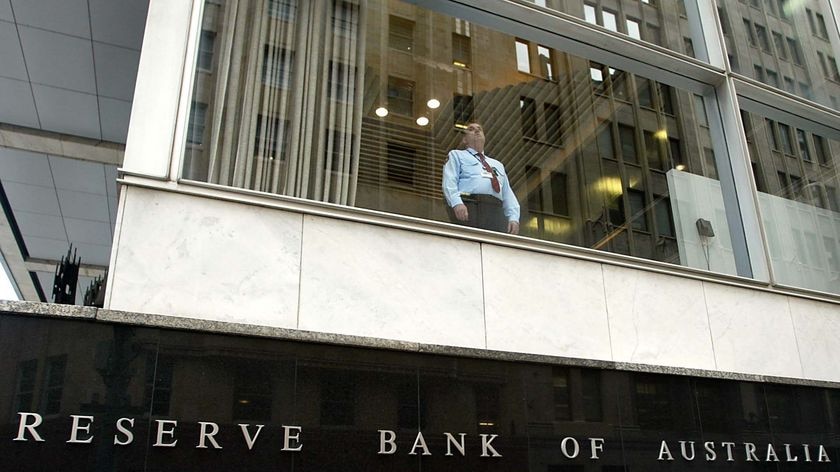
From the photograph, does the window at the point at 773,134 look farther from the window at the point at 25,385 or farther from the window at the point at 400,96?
the window at the point at 25,385

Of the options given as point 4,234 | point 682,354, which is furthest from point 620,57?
point 4,234

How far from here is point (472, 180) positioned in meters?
8.47

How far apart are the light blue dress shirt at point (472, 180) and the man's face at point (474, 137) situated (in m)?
0.08

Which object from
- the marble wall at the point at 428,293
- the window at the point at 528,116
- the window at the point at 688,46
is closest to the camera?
the marble wall at the point at 428,293

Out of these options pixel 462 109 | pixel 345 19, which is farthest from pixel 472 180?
pixel 345 19

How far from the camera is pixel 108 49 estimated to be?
11.5 m

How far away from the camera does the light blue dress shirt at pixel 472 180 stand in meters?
8.25

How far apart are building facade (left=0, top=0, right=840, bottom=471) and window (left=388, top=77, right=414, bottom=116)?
1.3 inches

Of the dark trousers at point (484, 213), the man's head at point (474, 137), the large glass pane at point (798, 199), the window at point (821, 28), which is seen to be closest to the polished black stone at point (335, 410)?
the dark trousers at point (484, 213)

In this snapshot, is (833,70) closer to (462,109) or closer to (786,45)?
(786,45)

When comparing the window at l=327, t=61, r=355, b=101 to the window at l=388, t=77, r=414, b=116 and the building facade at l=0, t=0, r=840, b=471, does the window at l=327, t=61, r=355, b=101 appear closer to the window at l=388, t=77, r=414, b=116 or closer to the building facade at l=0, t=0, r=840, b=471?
the building facade at l=0, t=0, r=840, b=471

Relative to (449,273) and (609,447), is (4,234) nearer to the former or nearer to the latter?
(449,273)

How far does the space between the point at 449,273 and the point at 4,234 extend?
15.2 meters

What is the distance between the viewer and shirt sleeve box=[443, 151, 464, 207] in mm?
8133
